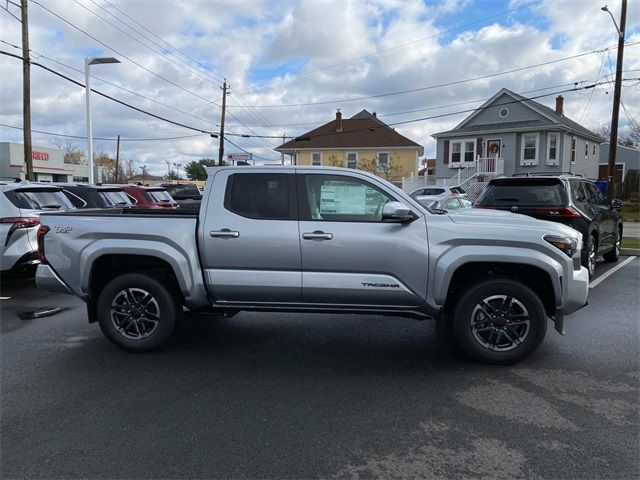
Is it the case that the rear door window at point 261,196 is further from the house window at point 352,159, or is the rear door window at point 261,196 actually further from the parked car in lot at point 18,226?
the house window at point 352,159

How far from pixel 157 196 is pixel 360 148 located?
96.4 ft

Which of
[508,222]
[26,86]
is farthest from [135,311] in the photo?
[26,86]

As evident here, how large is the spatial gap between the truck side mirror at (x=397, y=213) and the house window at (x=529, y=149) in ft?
96.3

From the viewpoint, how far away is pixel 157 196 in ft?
43.0

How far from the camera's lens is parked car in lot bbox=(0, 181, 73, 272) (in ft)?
24.6

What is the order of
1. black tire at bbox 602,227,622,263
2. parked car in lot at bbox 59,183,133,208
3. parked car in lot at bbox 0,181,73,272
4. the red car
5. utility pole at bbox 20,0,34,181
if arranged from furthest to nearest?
utility pole at bbox 20,0,34,181, the red car, black tire at bbox 602,227,622,263, parked car in lot at bbox 59,183,133,208, parked car in lot at bbox 0,181,73,272

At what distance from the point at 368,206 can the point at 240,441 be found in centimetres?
239

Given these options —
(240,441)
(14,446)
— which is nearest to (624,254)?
(240,441)

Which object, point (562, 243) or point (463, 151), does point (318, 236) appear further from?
point (463, 151)

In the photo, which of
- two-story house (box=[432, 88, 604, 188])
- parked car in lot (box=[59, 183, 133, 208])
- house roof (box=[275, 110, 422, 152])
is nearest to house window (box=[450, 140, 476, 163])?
two-story house (box=[432, 88, 604, 188])

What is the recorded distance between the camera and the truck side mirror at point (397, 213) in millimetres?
4402

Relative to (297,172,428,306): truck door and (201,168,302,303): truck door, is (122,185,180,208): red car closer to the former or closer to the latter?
(201,168,302,303): truck door

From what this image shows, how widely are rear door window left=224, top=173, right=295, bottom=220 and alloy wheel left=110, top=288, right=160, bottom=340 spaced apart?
1.27 meters

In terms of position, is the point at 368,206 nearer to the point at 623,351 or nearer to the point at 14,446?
the point at 623,351
